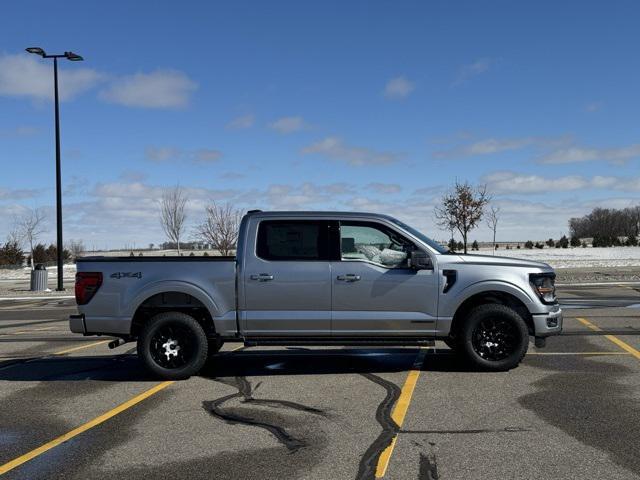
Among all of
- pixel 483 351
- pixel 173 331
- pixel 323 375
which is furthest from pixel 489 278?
pixel 173 331

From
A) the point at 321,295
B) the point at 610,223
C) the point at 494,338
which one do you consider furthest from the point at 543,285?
the point at 610,223

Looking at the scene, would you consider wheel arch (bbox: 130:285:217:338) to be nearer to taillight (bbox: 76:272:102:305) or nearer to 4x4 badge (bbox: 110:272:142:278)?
4x4 badge (bbox: 110:272:142:278)

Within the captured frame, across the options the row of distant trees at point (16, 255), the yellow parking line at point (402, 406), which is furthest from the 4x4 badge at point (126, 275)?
the row of distant trees at point (16, 255)

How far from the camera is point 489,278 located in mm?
7559

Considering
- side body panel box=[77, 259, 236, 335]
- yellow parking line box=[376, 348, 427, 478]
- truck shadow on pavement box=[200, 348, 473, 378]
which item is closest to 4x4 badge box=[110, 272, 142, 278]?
side body panel box=[77, 259, 236, 335]

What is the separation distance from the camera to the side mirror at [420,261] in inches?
293

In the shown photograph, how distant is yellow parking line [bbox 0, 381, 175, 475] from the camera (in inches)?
187

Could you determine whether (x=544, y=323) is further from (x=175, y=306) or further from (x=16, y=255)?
(x=16, y=255)

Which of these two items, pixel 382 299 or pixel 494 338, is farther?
pixel 494 338

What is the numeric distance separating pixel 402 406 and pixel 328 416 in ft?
2.66

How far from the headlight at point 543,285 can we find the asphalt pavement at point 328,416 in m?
0.94

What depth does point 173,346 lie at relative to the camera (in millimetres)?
7707

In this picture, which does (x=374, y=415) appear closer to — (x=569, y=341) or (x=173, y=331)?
(x=173, y=331)

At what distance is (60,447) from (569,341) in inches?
314
